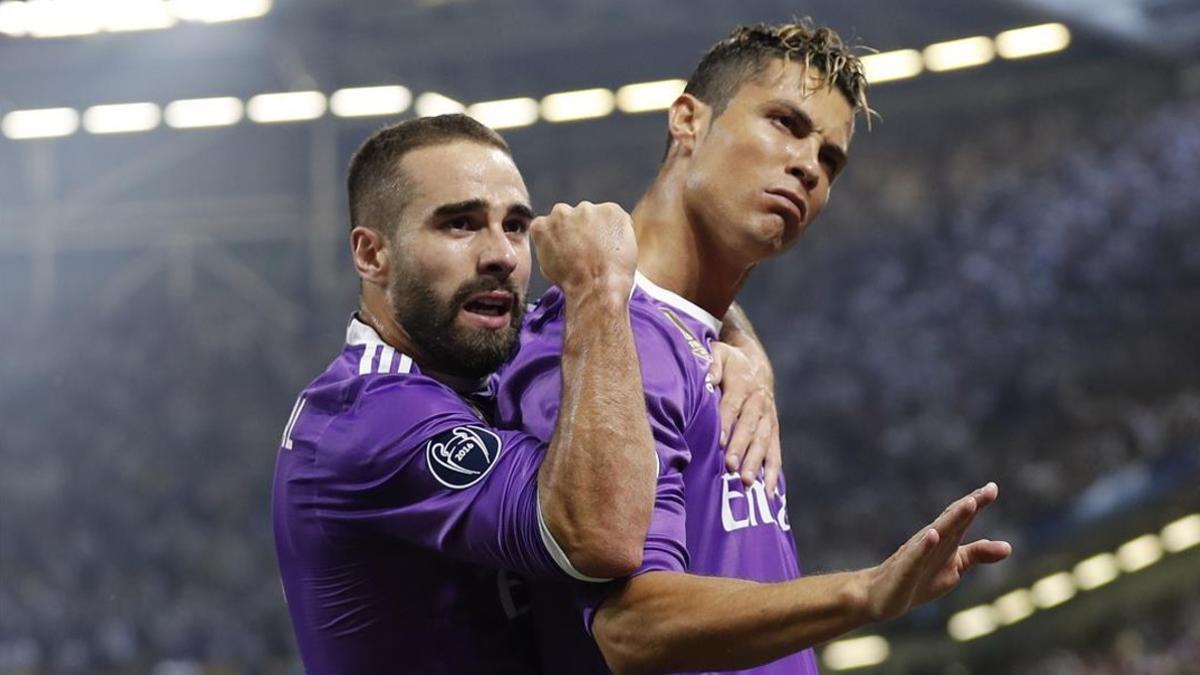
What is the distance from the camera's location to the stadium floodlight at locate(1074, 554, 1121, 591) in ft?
45.3

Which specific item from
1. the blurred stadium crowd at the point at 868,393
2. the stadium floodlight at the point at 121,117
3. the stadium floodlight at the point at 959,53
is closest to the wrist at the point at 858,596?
the blurred stadium crowd at the point at 868,393

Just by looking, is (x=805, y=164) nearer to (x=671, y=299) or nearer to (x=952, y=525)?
(x=671, y=299)

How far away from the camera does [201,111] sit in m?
21.6

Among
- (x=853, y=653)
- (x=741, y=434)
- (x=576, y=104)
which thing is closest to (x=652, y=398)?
(x=741, y=434)

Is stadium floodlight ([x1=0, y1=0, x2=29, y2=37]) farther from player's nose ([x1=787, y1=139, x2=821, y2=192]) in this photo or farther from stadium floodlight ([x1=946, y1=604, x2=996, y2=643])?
player's nose ([x1=787, y1=139, x2=821, y2=192])

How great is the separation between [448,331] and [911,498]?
13040mm

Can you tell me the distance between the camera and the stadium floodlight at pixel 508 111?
2120 centimetres

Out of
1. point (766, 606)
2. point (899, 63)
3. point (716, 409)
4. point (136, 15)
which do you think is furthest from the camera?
point (899, 63)

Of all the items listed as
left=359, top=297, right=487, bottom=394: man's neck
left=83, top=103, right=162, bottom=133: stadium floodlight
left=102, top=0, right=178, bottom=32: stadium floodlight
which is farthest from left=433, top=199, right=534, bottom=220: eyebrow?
left=83, top=103, right=162, bottom=133: stadium floodlight

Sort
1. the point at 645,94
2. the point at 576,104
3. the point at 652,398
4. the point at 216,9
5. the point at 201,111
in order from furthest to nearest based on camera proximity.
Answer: the point at 201,111, the point at 576,104, the point at 645,94, the point at 216,9, the point at 652,398

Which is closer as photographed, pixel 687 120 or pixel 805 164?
pixel 805 164

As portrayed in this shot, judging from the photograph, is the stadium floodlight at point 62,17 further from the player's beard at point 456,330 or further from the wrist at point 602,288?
the wrist at point 602,288

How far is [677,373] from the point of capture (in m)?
2.65

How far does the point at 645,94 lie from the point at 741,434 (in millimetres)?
18815
